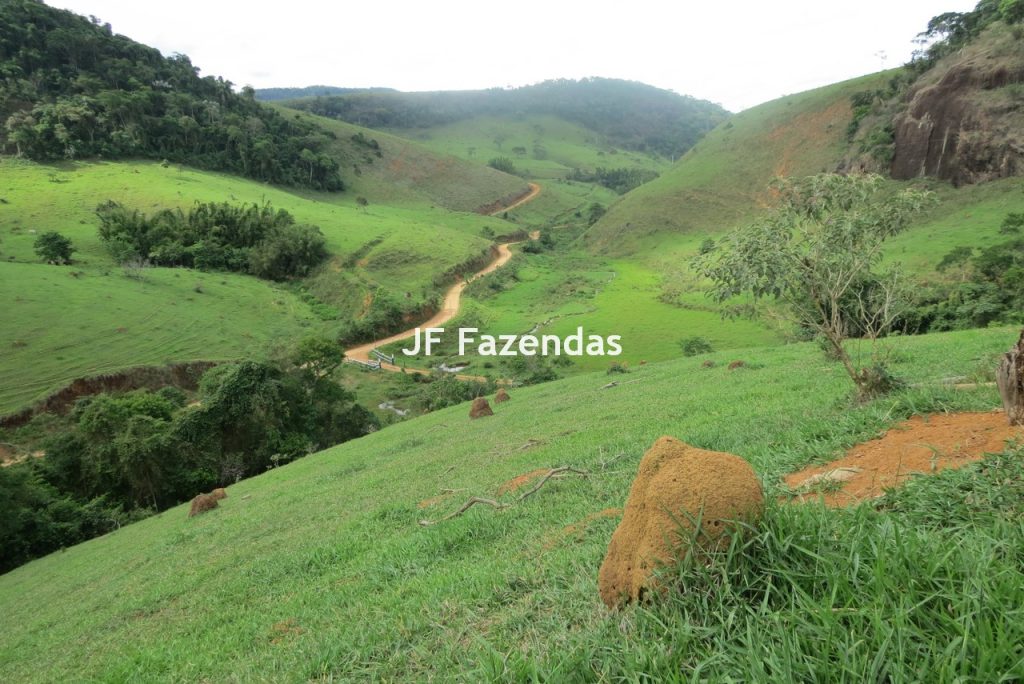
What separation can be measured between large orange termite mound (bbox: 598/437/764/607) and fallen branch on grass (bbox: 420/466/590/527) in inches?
137

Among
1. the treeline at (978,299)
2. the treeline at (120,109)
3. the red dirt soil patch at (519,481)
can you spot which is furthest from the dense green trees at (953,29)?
the treeline at (120,109)

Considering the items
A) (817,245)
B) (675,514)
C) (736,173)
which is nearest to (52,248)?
(817,245)

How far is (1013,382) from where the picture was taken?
4348 millimetres

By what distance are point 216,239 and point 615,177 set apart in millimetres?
114665

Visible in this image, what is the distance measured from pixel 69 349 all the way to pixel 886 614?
47.7 meters

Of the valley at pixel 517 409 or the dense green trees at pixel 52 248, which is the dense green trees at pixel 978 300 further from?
the dense green trees at pixel 52 248

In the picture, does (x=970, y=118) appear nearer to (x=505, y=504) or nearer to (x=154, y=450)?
(x=505, y=504)

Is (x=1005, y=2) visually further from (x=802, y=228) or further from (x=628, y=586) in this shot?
(x=628, y=586)

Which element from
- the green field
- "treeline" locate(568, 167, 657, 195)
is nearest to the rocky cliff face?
the green field

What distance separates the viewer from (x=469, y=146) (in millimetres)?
162250

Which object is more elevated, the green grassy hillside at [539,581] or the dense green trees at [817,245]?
the dense green trees at [817,245]

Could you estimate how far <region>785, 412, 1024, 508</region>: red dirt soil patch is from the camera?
4031mm

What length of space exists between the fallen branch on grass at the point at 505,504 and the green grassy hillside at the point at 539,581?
0.20m

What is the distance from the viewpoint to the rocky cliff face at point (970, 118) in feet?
155
